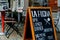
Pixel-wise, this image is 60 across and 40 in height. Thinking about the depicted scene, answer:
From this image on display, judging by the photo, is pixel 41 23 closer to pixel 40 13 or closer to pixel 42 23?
pixel 42 23

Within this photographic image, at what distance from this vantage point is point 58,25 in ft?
29.5

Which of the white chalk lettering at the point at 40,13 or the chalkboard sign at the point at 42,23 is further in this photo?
→ the white chalk lettering at the point at 40,13

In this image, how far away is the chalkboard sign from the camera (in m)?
5.00

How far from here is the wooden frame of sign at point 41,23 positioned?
4.98 meters

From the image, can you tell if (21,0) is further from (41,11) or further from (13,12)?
(41,11)

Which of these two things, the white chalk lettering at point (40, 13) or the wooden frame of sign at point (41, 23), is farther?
the white chalk lettering at point (40, 13)

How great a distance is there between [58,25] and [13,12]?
2.11 metres

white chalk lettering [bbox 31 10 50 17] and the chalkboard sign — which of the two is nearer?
the chalkboard sign

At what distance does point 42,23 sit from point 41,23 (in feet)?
0.08

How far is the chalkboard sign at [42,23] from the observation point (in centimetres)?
500

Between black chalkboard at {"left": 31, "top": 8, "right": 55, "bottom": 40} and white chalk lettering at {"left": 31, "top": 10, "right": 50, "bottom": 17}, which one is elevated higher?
white chalk lettering at {"left": 31, "top": 10, "right": 50, "bottom": 17}

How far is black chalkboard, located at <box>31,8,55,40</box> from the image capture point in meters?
5.02

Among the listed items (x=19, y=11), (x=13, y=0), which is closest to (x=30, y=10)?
(x=19, y=11)

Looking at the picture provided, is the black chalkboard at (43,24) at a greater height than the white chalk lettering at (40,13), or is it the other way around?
the white chalk lettering at (40,13)
